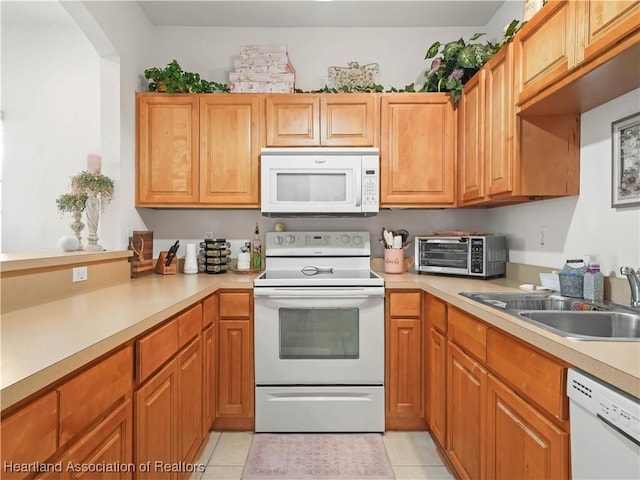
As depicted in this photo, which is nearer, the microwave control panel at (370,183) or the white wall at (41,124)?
the microwave control panel at (370,183)

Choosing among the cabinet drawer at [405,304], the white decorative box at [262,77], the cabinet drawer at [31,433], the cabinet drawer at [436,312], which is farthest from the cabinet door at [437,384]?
the white decorative box at [262,77]

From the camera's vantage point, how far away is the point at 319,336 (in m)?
2.30

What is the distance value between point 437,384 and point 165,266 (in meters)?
1.90

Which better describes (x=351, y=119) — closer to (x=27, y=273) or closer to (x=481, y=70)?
(x=481, y=70)

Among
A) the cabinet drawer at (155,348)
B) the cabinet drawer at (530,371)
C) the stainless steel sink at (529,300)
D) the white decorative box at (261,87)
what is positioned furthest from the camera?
the white decorative box at (261,87)

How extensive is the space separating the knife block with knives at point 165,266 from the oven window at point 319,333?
910 millimetres

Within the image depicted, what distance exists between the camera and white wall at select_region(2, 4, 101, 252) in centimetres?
290

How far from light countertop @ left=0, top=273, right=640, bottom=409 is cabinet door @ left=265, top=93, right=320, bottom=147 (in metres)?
1.19

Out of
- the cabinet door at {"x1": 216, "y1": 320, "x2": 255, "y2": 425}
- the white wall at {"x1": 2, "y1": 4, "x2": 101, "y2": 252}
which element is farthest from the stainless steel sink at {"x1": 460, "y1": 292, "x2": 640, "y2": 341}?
the white wall at {"x1": 2, "y1": 4, "x2": 101, "y2": 252}

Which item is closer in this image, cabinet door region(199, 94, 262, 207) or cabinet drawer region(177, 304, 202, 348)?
cabinet drawer region(177, 304, 202, 348)

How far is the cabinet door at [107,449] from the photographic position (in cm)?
91

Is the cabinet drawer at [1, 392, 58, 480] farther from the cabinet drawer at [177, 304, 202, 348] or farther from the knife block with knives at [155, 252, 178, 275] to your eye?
the knife block with knives at [155, 252, 178, 275]

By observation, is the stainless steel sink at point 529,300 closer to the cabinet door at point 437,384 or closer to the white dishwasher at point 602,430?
the cabinet door at point 437,384

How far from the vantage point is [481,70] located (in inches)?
84.6
